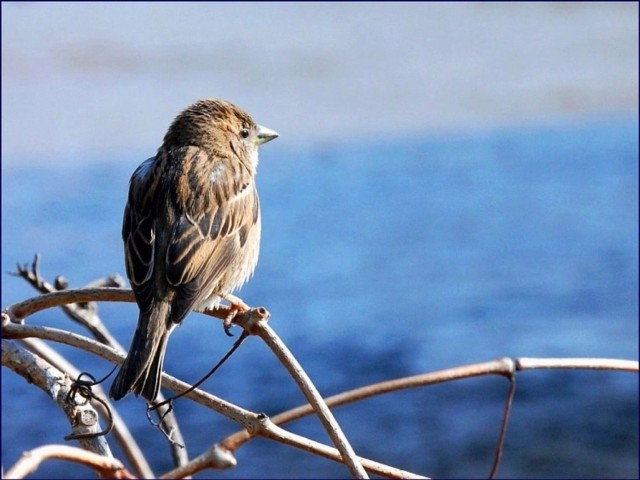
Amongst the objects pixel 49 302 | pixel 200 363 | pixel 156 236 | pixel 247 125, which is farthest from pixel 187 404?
pixel 49 302

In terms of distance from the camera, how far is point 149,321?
12.2 feet

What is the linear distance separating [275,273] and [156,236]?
13.8ft

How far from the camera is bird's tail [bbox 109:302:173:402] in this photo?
11.0 feet

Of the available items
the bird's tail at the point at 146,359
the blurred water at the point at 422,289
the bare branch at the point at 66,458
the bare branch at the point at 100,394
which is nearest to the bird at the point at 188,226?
the bird's tail at the point at 146,359

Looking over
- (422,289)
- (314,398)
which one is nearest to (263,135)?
(314,398)

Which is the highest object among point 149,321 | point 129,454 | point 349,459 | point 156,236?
point 156,236

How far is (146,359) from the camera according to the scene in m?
3.47

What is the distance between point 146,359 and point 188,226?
2.65ft

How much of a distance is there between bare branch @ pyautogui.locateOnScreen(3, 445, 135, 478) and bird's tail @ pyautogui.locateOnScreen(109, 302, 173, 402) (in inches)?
42.6

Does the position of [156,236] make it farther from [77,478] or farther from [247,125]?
[77,478]

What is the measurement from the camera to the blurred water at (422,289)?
6926mm

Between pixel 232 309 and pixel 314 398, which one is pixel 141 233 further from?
pixel 314 398

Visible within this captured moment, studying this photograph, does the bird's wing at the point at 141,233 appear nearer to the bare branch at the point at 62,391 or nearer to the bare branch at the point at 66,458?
the bare branch at the point at 62,391

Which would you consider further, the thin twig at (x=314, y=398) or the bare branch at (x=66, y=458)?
the thin twig at (x=314, y=398)
